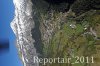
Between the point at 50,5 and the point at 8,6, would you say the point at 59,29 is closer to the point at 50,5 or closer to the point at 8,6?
the point at 50,5

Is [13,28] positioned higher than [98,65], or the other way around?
[13,28]

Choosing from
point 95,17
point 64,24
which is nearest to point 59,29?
point 64,24

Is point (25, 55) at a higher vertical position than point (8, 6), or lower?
lower

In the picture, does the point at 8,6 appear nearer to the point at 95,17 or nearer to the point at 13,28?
the point at 13,28

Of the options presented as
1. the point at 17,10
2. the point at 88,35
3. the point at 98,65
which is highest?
the point at 17,10

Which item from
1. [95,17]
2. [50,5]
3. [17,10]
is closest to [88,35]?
[95,17]
